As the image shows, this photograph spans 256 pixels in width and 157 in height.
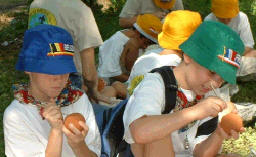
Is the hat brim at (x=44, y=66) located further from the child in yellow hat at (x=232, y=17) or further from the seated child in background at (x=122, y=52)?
the child in yellow hat at (x=232, y=17)

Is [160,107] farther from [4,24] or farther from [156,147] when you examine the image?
[4,24]

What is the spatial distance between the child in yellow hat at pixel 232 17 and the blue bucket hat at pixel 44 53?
310cm

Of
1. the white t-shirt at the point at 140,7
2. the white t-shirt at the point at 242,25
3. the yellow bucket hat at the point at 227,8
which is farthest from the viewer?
the white t-shirt at the point at 242,25

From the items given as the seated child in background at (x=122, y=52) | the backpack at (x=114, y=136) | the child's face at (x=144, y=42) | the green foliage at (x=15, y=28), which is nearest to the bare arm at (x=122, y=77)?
the seated child in background at (x=122, y=52)

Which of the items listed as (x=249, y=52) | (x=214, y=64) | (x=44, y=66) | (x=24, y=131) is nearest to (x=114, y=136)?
(x=24, y=131)

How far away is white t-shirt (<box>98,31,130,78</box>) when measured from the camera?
4387 millimetres

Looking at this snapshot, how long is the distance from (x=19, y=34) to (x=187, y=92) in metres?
5.95

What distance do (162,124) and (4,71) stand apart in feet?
15.6

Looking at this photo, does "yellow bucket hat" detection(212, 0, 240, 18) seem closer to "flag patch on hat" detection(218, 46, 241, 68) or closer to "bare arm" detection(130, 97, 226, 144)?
"flag patch on hat" detection(218, 46, 241, 68)

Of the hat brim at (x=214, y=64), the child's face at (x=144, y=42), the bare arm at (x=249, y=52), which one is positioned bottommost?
the bare arm at (x=249, y=52)

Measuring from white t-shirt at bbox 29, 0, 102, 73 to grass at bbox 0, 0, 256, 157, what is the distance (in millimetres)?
1673

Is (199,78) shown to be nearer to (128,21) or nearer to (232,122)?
(232,122)

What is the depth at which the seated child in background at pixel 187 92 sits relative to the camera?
78.3 inches

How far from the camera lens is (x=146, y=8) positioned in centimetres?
495
